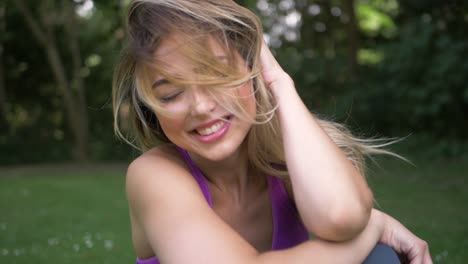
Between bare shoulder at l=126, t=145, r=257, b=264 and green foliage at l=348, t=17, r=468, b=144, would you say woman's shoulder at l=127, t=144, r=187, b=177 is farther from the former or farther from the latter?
green foliage at l=348, t=17, r=468, b=144

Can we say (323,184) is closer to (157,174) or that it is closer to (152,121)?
(157,174)

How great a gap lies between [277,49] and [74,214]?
13734 millimetres

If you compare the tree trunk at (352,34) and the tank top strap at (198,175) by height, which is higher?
the tank top strap at (198,175)

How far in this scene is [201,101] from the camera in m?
2.14

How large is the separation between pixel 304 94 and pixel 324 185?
1606 centimetres

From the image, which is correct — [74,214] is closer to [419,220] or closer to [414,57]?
[419,220]

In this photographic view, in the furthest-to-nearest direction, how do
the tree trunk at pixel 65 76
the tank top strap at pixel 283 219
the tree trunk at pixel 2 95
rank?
1. the tree trunk at pixel 2 95
2. the tree trunk at pixel 65 76
3. the tank top strap at pixel 283 219

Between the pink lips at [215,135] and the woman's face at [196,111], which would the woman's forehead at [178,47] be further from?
the pink lips at [215,135]

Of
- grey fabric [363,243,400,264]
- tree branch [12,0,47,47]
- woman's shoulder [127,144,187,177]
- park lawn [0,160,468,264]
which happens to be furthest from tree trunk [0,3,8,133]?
grey fabric [363,243,400,264]

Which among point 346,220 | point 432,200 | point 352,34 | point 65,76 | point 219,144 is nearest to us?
point 346,220

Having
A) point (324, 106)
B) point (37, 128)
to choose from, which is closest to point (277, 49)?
point (324, 106)

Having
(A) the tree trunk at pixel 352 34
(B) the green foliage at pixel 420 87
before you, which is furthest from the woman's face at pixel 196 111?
(A) the tree trunk at pixel 352 34

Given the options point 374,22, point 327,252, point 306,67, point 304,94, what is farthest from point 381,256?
point 374,22

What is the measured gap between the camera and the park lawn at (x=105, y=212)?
6.41m
